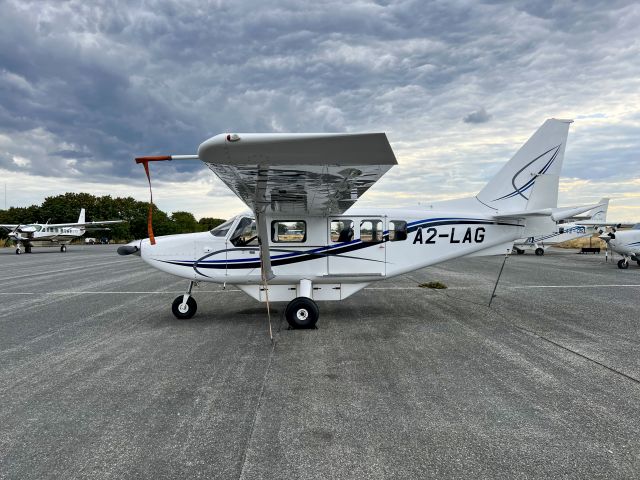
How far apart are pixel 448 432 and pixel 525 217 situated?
6014 millimetres

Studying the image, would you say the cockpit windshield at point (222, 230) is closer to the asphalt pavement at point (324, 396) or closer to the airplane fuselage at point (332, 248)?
the airplane fuselage at point (332, 248)

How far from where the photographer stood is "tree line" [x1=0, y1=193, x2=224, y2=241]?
70.9 meters

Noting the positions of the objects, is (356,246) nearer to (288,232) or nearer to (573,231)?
(288,232)

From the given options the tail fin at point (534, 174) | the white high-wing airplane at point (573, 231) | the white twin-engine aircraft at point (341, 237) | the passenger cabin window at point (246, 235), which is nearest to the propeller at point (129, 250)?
the white twin-engine aircraft at point (341, 237)

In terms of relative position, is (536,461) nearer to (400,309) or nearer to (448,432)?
(448,432)

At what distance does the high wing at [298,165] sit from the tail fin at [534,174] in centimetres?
364

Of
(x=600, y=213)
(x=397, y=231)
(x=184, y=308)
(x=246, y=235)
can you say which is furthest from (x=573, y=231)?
(x=184, y=308)

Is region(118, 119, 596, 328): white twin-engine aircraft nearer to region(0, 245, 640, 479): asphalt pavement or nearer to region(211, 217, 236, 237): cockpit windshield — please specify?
region(211, 217, 236, 237): cockpit windshield

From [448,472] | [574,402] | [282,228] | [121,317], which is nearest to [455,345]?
[574,402]

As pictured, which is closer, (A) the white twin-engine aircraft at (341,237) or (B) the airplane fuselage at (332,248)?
(A) the white twin-engine aircraft at (341,237)

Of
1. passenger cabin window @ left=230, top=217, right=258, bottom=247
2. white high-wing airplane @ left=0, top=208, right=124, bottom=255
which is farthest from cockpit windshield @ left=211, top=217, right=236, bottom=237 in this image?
white high-wing airplane @ left=0, top=208, right=124, bottom=255

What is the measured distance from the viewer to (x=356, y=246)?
7488 mm

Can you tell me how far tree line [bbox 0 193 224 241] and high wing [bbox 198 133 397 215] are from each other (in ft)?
206

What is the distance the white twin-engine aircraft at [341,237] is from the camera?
6871 mm
